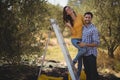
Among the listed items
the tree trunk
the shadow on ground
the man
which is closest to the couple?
the man

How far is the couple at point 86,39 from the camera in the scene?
7273 mm

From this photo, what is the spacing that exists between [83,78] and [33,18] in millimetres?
4056

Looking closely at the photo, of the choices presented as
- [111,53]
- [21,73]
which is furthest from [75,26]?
[111,53]

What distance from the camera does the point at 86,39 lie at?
7316mm

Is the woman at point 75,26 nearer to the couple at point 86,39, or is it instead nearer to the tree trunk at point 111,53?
the couple at point 86,39

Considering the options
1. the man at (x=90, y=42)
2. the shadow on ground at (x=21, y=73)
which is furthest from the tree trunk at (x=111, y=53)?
the man at (x=90, y=42)

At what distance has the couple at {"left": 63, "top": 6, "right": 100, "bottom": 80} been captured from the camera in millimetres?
7273

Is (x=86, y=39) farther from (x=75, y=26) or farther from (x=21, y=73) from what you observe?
(x=21, y=73)

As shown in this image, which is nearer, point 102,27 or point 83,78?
point 83,78

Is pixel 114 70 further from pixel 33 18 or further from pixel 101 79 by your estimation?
pixel 33 18

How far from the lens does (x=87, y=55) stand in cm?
732

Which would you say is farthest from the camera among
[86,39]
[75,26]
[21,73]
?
[21,73]

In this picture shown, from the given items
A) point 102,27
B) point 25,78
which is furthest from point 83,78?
point 102,27

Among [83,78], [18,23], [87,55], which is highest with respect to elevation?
[18,23]
